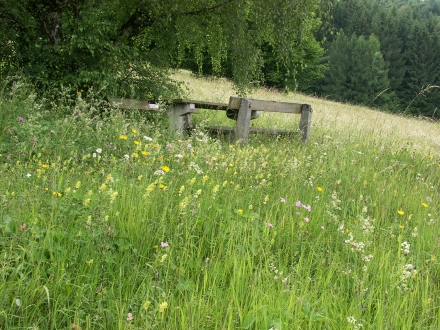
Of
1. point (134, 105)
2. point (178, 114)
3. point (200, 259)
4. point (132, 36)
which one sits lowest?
point (200, 259)

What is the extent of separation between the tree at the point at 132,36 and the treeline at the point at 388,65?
48767 millimetres

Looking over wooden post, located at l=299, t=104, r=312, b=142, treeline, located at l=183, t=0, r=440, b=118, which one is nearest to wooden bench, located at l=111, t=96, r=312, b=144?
wooden post, located at l=299, t=104, r=312, b=142

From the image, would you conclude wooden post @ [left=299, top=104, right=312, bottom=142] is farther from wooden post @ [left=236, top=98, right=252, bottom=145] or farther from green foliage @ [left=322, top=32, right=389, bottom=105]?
green foliage @ [left=322, top=32, right=389, bottom=105]

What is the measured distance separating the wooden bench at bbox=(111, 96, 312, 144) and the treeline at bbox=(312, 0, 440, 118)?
50.0m

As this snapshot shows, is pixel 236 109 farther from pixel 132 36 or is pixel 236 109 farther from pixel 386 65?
pixel 386 65

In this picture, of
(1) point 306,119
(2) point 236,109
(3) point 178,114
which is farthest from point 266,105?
(3) point 178,114

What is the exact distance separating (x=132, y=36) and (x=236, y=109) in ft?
10.6

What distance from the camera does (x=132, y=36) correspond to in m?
8.35

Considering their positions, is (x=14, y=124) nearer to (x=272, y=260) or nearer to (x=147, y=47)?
(x=272, y=260)

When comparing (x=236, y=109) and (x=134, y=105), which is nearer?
(x=134, y=105)

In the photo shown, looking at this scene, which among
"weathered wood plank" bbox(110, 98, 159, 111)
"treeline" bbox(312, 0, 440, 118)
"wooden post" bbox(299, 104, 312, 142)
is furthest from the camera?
"treeline" bbox(312, 0, 440, 118)

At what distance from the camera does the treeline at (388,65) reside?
190 ft

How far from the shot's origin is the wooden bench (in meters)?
6.23

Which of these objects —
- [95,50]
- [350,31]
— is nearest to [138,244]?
[95,50]
